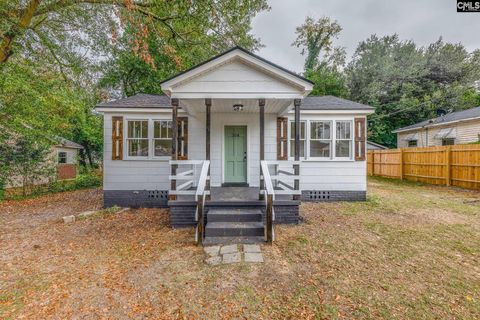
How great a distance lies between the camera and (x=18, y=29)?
24.5 ft

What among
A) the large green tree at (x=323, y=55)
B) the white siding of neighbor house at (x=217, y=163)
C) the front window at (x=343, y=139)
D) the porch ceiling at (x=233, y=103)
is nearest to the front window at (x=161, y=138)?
the white siding of neighbor house at (x=217, y=163)

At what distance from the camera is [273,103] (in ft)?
21.6

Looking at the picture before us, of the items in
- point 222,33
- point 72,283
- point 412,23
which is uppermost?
point 412,23

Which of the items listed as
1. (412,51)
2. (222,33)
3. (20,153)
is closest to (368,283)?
(222,33)

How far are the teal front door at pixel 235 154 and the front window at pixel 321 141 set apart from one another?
2.43 meters

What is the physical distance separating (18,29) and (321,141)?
1075cm

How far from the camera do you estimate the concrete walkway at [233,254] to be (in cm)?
382

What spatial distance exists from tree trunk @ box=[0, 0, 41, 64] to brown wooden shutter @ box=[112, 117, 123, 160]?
415 cm

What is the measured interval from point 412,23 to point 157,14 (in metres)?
26.1

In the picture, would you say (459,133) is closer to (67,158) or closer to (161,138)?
(161,138)

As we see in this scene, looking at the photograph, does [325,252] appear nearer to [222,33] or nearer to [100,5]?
[222,33]

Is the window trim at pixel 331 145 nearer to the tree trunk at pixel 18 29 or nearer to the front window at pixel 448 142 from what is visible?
the tree trunk at pixel 18 29

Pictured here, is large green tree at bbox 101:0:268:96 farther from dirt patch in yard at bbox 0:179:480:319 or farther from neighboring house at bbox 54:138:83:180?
neighboring house at bbox 54:138:83:180

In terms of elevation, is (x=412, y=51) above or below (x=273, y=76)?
above
